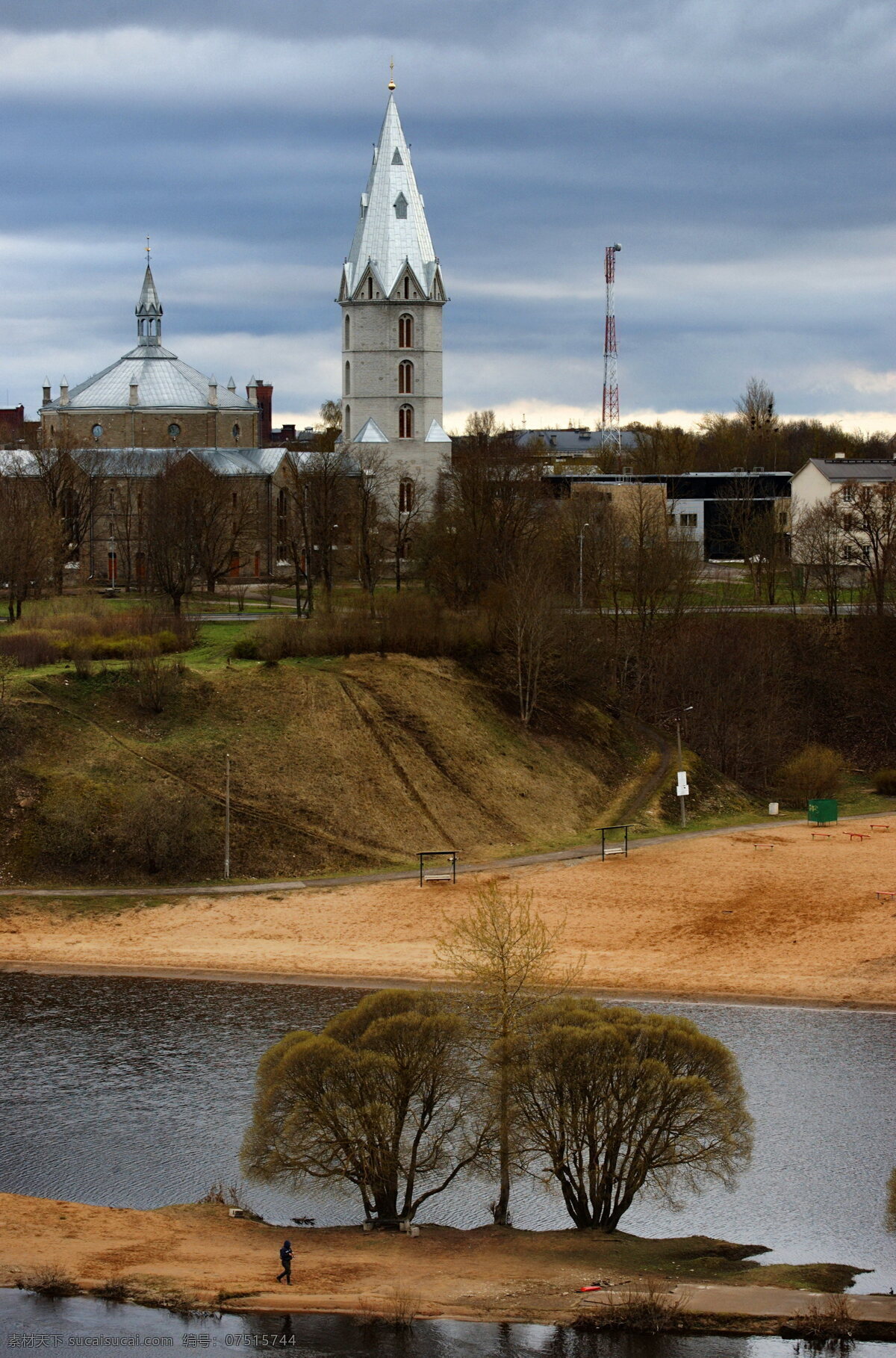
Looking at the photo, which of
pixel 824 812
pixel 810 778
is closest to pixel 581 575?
pixel 810 778

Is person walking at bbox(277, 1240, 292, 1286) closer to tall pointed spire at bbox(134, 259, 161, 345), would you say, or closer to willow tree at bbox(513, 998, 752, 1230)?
willow tree at bbox(513, 998, 752, 1230)

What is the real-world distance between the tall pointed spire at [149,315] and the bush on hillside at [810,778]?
207 feet

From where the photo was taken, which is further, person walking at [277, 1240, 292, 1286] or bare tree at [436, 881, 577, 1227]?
bare tree at [436, 881, 577, 1227]

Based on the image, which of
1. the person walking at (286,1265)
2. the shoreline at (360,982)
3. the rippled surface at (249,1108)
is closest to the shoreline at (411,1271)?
the person walking at (286,1265)

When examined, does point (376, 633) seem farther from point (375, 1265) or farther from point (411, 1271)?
point (411, 1271)

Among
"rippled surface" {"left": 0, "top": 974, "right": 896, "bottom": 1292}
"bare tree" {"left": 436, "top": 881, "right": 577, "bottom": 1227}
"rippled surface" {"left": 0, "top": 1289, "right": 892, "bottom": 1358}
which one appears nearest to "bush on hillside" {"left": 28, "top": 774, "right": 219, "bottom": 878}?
"rippled surface" {"left": 0, "top": 974, "right": 896, "bottom": 1292}

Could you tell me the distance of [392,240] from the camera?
10344 cm

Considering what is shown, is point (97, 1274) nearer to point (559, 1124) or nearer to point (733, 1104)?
point (559, 1124)

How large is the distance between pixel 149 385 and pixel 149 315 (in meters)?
6.84

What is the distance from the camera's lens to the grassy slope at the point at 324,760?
5253cm

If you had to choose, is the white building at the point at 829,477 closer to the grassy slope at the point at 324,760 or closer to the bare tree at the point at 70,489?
the grassy slope at the point at 324,760

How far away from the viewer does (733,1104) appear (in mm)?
26297

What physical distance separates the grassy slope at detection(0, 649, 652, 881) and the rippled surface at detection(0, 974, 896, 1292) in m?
11.7

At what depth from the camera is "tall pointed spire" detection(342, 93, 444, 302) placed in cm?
10306
